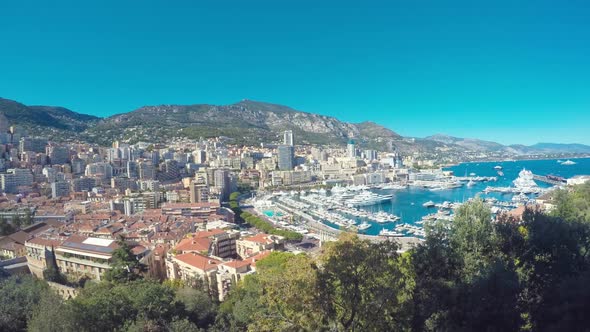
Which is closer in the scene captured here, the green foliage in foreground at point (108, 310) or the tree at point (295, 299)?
the tree at point (295, 299)

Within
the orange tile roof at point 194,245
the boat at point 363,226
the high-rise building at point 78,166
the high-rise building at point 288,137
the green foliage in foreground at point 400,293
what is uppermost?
the high-rise building at point 288,137

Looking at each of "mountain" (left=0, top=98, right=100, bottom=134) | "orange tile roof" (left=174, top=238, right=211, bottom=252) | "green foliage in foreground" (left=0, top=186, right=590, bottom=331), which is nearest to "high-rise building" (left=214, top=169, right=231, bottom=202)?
"orange tile roof" (left=174, top=238, right=211, bottom=252)

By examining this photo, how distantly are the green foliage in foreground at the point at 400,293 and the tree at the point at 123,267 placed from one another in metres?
2.09

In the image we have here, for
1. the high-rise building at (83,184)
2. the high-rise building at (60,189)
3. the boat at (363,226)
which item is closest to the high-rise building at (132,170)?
the high-rise building at (83,184)

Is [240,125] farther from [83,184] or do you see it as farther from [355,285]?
[355,285]

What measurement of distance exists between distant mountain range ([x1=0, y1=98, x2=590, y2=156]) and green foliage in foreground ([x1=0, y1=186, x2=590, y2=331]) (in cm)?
7418

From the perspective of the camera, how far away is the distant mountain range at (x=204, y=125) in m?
76.1

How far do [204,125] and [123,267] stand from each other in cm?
9040

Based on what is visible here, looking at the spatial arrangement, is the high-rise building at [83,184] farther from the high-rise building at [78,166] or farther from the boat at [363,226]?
the boat at [363,226]

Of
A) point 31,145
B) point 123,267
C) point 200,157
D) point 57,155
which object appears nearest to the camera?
point 123,267

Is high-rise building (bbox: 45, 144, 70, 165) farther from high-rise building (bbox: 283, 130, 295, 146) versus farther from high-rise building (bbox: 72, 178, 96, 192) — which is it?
high-rise building (bbox: 283, 130, 295, 146)

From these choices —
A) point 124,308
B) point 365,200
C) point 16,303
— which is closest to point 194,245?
point 16,303

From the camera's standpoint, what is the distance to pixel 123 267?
39.2 ft

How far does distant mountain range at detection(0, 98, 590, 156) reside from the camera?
76.1m
